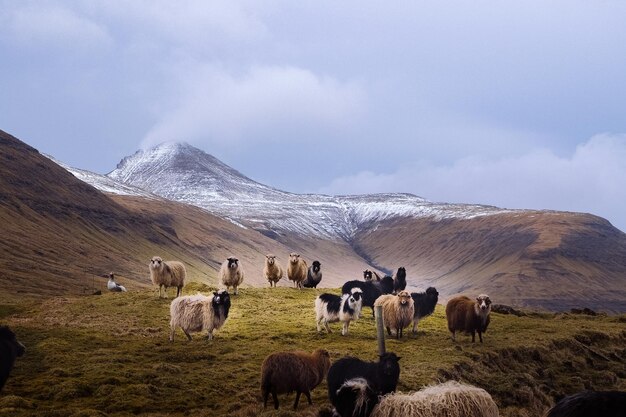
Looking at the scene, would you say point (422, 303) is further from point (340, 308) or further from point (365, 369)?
point (365, 369)

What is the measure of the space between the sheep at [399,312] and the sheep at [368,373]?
34.7 ft

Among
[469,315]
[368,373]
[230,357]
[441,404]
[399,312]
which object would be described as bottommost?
[230,357]

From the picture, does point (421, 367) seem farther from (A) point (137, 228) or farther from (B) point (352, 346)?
(A) point (137, 228)

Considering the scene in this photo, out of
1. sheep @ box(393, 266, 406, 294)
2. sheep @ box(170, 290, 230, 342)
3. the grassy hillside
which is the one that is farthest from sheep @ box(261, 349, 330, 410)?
sheep @ box(393, 266, 406, 294)

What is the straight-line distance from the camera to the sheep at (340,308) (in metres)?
24.2

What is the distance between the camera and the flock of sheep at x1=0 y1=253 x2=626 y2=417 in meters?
11.5

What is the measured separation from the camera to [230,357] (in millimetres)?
19625

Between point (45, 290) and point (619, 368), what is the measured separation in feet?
236

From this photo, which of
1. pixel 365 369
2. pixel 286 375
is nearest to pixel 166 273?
pixel 286 375

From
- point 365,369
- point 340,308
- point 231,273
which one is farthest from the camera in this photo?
point 231,273

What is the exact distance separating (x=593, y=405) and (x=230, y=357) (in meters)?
13.3

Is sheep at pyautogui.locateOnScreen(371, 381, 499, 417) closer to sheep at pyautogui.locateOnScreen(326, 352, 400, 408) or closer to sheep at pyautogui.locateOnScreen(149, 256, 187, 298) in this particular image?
sheep at pyautogui.locateOnScreen(326, 352, 400, 408)

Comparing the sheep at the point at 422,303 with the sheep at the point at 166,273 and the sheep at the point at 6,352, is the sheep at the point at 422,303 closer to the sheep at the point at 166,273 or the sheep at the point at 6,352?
the sheep at the point at 166,273

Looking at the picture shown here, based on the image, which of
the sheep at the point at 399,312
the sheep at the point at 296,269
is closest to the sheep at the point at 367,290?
the sheep at the point at 399,312
